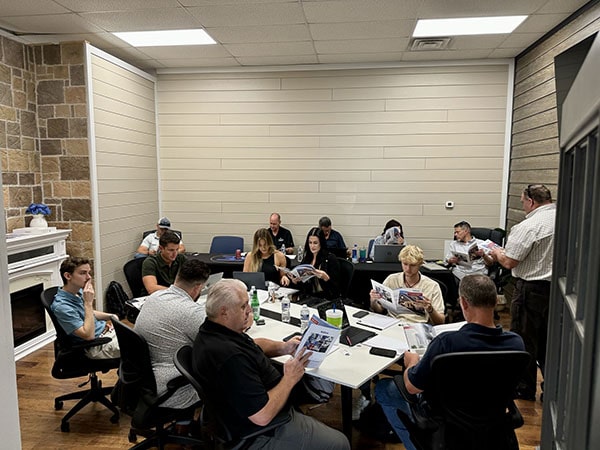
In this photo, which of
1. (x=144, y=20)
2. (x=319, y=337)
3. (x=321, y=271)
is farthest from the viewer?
(x=144, y=20)

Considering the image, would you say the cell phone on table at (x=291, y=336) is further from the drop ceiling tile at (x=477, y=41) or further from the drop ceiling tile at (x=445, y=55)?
the drop ceiling tile at (x=445, y=55)

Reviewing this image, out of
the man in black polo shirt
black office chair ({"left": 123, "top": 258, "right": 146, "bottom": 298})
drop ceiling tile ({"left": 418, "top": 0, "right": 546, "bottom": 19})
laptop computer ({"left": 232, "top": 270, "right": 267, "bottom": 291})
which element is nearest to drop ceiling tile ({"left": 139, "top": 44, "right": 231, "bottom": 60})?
drop ceiling tile ({"left": 418, "top": 0, "right": 546, "bottom": 19})

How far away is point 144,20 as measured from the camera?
450 cm

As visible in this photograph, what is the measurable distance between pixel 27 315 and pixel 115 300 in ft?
3.20

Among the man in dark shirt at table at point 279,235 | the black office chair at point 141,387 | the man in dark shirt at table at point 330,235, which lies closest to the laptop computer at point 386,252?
the man in dark shirt at table at point 330,235

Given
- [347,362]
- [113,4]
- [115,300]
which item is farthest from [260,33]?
[347,362]

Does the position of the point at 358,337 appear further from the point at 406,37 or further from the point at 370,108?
the point at 370,108

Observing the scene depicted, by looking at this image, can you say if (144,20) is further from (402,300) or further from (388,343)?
(388,343)

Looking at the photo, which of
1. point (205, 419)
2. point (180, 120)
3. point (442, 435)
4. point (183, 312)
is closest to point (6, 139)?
point (180, 120)

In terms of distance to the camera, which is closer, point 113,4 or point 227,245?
point 113,4

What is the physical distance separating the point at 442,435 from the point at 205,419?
121 centimetres

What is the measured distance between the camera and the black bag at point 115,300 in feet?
17.6

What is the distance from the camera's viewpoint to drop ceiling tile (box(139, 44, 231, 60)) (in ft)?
18.0

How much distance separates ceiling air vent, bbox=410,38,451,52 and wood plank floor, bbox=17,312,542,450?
13.1 ft
